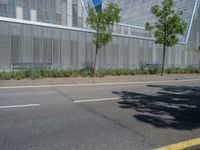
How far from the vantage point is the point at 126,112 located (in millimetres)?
6797

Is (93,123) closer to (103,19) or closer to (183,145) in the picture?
(183,145)

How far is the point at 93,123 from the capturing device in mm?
5613

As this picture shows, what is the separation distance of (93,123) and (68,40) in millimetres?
15609

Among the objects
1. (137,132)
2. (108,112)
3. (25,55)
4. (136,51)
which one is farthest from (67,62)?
(137,132)

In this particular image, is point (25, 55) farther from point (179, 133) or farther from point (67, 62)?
point (179, 133)

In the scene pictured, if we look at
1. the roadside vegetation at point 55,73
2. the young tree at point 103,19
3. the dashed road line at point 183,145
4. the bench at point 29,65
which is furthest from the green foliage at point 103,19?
the dashed road line at point 183,145

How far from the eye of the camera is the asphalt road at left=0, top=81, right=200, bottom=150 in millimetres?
4332

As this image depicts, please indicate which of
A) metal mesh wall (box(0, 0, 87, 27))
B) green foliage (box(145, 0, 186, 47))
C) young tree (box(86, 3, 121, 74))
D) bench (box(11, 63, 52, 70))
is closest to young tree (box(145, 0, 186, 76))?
green foliage (box(145, 0, 186, 47))

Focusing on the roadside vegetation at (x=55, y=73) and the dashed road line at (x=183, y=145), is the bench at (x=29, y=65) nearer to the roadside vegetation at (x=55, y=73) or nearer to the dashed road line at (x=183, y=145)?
the roadside vegetation at (x=55, y=73)

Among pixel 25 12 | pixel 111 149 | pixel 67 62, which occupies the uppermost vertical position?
pixel 25 12

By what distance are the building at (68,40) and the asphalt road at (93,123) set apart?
10.1 metres

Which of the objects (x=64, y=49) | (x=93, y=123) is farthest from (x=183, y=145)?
(x=64, y=49)

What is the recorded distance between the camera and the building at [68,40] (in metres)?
17.4

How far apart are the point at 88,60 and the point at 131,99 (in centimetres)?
1307
